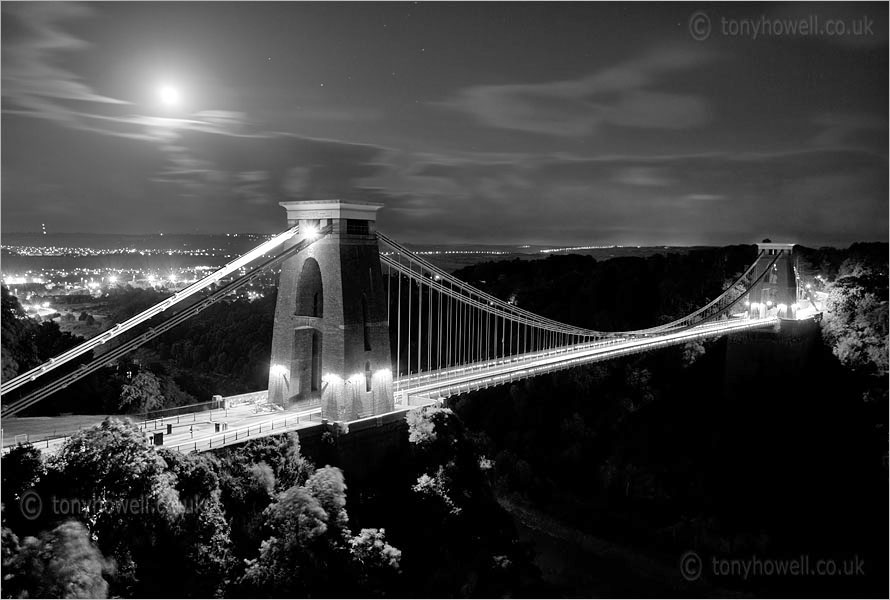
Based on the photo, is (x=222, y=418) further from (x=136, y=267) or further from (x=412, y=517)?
(x=136, y=267)

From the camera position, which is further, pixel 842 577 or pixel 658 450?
pixel 658 450

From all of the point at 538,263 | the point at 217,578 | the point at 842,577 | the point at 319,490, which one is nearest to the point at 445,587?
the point at 319,490

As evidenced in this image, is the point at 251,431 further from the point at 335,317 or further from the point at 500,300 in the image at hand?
the point at 500,300

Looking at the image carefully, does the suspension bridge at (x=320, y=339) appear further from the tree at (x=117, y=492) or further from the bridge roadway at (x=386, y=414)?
the tree at (x=117, y=492)

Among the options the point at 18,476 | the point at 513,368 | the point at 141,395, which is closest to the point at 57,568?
the point at 18,476

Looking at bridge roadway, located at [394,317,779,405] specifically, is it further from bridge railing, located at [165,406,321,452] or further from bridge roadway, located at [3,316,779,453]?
bridge railing, located at [165,406,321,452]

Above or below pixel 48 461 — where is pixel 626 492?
below

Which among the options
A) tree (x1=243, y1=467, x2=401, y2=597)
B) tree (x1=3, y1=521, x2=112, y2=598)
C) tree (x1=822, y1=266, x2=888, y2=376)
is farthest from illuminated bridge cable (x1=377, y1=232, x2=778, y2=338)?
tree (x1=3, y1=521, x2=112, y2=598)

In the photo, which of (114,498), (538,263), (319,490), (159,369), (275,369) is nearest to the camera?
(114,498)
